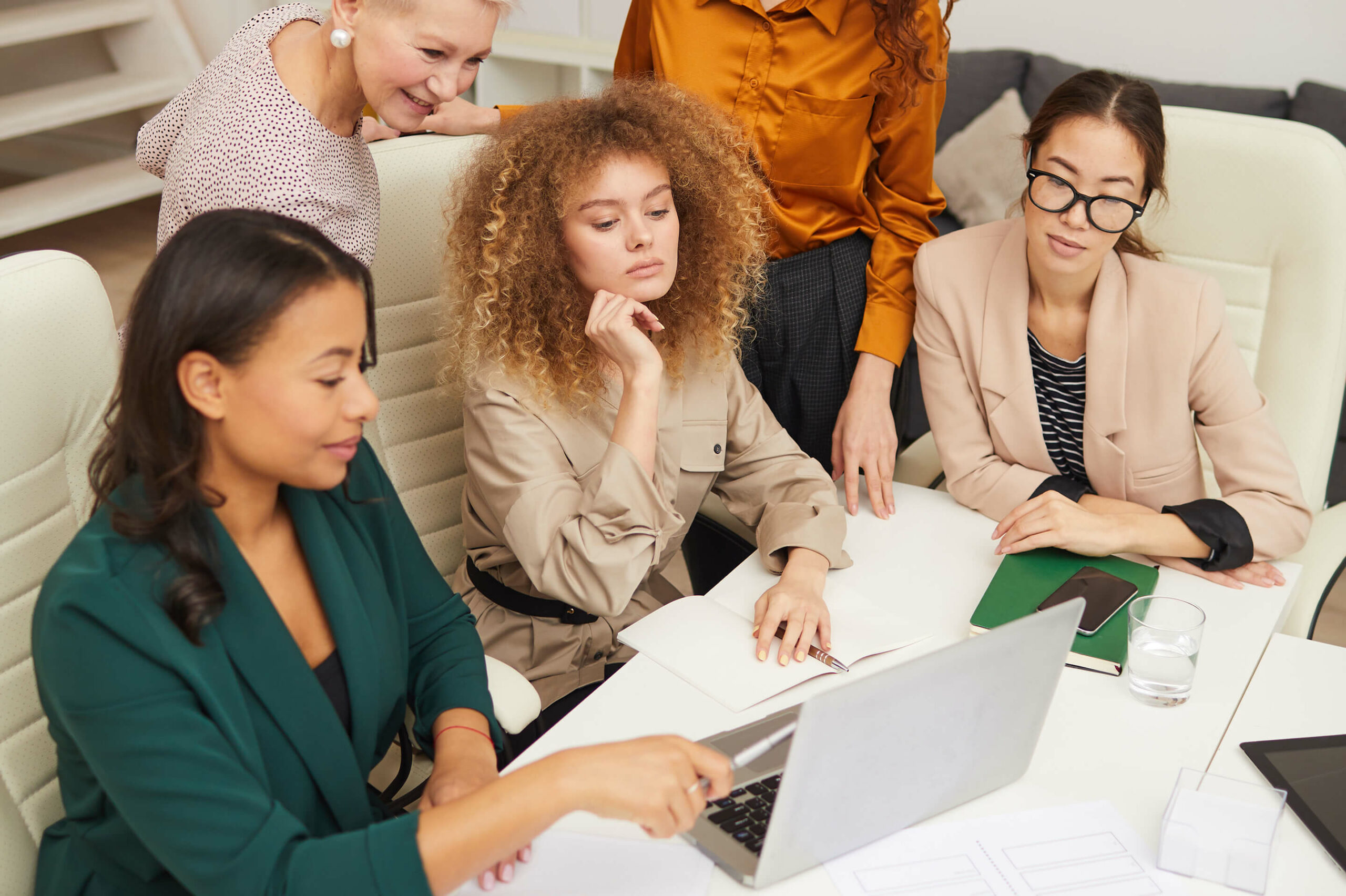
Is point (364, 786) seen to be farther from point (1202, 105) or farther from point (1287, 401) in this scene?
point (1202, 105)

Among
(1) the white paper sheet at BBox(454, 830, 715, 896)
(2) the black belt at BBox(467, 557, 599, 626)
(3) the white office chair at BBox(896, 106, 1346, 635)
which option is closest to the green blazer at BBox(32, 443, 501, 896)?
(1) the white paper sheet at BBox(454, 830, 715, 896)

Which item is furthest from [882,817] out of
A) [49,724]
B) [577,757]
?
[49,724]

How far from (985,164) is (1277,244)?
142 cm

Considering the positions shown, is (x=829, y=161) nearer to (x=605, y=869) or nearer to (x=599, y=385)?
(x=599, y=385)

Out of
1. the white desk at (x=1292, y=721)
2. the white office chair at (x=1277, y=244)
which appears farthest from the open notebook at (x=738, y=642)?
the white office chair at (x=1277, y=244)

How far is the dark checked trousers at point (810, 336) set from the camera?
2037mm

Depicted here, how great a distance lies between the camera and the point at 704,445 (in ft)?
5.59

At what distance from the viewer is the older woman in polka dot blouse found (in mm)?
1352

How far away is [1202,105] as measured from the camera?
292cm

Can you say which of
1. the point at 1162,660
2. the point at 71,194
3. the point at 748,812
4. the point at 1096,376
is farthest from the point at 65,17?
the point at 1162,660

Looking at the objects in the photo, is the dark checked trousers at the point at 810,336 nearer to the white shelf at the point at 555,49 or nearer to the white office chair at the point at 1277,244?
the white office chair at the point at 1277,244

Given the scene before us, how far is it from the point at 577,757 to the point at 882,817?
0.97 feet

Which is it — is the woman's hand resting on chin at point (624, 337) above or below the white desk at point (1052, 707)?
above

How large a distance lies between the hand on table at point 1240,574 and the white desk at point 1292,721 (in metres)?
0.14
